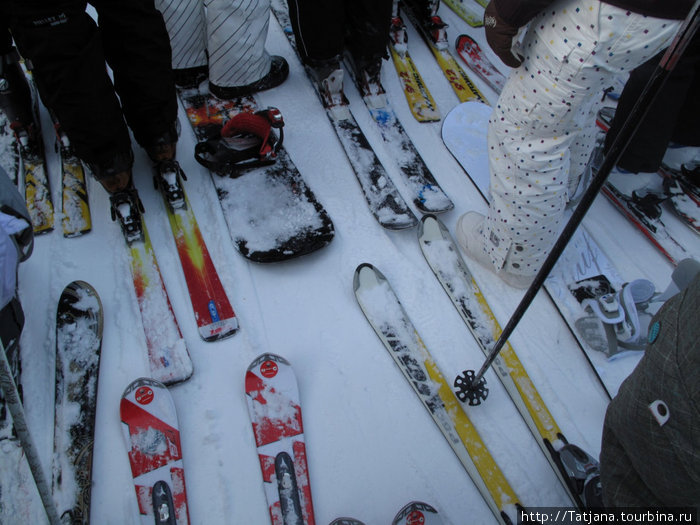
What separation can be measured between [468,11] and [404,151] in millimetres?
1745

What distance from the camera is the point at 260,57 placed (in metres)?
2.83

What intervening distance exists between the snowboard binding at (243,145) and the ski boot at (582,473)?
1.82m

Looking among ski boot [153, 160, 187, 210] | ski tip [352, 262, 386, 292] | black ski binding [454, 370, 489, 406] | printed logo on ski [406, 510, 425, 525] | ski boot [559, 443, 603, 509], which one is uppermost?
ski boot [153, 160, 187, 210]

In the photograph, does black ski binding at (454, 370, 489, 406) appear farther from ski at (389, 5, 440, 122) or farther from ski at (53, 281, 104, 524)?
ski at (389, 5, 440, 122)

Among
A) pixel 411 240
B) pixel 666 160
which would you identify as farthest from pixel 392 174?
pixel 666 160

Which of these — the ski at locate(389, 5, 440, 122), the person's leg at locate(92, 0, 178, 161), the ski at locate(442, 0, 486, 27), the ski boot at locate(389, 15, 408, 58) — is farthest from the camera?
the ski at locate(442, 0, 486, 27)

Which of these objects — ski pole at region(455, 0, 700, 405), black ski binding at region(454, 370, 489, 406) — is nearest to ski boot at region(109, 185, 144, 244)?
black ski binding at region(454, 370, 489, 406)

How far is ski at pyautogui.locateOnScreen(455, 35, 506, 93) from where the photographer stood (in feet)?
10.4

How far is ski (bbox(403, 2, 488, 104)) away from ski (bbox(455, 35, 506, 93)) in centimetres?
9

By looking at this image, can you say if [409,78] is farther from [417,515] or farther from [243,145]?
[417,515]

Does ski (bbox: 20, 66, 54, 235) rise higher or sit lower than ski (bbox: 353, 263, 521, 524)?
higher

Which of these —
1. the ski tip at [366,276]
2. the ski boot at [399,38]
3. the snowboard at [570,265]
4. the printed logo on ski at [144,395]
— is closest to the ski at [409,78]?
the ski boot at [399,38]

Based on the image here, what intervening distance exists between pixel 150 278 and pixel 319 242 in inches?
28.7

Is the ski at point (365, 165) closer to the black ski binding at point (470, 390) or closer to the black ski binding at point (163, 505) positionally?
the black ski binding at point (470, 390)
